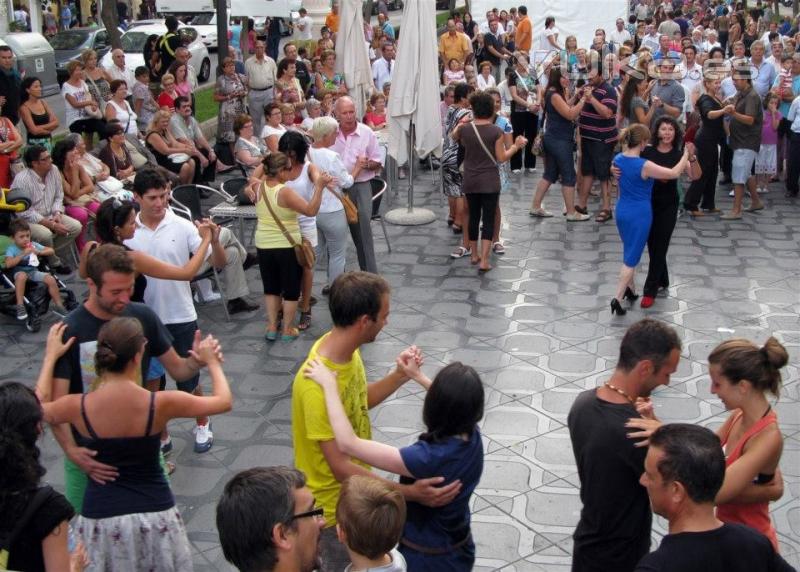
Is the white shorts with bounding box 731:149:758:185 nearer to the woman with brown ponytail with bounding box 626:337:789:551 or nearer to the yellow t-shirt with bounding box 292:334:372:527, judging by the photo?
the woman with brown ponytail with bounding box 626:337:789:551

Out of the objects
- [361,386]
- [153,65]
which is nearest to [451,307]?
[361,386]

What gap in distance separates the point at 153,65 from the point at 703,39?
1258cm

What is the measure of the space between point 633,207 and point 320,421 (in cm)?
537

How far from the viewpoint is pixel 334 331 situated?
158 inches

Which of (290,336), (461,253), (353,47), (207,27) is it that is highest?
(207,27)

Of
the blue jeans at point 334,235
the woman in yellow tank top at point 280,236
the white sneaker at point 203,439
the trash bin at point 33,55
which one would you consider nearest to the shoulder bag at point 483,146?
the blue jeans at point 334,235

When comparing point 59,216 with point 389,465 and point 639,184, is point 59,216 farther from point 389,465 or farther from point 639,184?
point 389,465

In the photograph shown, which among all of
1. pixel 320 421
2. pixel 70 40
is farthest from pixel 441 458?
pixel 70 40

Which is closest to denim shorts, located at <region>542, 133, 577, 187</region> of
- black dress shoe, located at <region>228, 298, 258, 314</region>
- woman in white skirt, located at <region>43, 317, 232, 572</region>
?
black dress shoe, located at <region>228, 298, 258, 314</region>

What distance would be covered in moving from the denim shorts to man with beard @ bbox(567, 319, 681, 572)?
7.59 meters

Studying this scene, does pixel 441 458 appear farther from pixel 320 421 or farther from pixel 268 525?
pixel 268 525

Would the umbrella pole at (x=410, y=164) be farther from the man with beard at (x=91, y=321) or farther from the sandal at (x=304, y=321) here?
the man with beard at (x=91, y=321)

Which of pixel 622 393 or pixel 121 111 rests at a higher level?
pixel 121 111

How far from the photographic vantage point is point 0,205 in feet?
28.5
